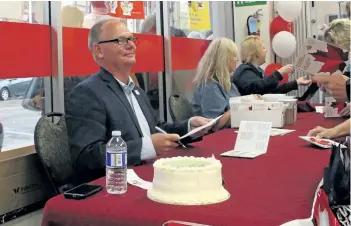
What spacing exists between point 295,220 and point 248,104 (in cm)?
195

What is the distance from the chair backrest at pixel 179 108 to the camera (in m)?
3.63

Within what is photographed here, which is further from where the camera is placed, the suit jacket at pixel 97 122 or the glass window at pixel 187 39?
the glass window at pixel 187 39

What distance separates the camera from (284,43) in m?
5.44

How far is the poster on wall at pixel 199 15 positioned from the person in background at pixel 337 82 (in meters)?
2.18

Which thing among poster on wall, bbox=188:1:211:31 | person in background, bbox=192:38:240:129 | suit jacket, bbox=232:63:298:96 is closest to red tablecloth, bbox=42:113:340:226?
person in background, bbox=192:38:240:129

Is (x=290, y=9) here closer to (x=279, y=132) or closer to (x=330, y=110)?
(x=330, y=110)

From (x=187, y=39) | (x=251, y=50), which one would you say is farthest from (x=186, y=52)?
(x=251, y=50)

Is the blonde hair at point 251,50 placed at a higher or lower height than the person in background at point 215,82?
higher

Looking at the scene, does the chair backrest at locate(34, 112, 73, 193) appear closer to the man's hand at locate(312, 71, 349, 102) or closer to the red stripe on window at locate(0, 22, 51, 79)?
the red stripe on window at locate(0, 22, 51, 79)

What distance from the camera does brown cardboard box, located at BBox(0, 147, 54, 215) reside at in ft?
7.95

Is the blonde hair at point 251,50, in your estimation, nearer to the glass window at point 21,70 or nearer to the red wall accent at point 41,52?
the red wall accent at point 41,52

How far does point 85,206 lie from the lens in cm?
140

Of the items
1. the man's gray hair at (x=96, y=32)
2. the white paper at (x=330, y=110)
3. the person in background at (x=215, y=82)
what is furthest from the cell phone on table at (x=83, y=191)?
the white paper at (x=330, y=110)

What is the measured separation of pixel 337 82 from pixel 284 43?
11.4 ft
